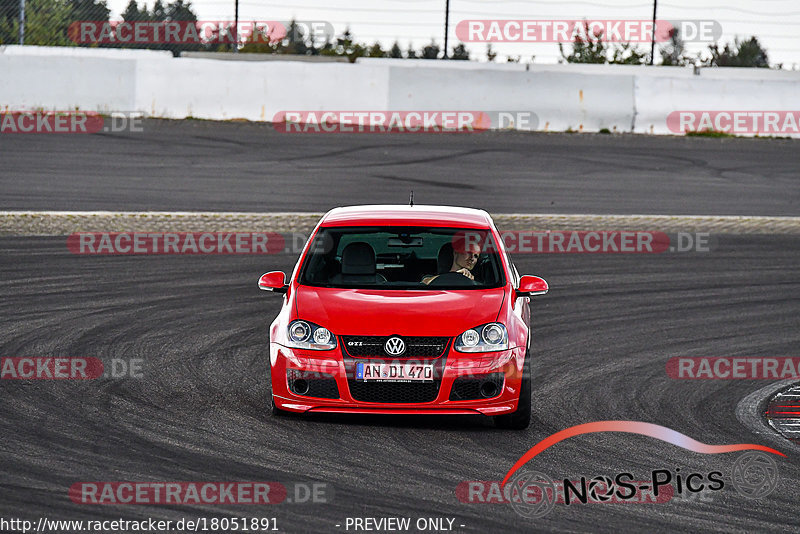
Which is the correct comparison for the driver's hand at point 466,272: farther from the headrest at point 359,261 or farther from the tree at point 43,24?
the tree at point 43,24

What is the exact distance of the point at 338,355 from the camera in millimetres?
7453

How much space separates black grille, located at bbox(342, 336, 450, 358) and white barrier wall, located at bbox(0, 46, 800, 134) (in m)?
15.2

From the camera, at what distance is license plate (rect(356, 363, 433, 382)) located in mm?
7379

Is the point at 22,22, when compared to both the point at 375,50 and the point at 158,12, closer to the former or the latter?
the point at 158,12

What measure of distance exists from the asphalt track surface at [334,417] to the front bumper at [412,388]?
0.55ft

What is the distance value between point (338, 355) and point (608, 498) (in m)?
2.03

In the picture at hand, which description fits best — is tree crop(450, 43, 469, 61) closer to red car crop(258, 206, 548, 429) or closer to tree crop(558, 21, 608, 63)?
tree crop(558, 21, 608, 63)

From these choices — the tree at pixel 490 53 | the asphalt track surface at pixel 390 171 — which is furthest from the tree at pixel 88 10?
the tree at pixel 490 53

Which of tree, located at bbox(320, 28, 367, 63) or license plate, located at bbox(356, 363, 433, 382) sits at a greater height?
tree, located at bbox(320, 28, 367, 63)

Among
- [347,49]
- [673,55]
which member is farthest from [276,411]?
[347,49]

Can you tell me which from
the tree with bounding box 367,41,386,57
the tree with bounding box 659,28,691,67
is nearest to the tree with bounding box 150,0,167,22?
the tree with bounding box 367,41,386,57

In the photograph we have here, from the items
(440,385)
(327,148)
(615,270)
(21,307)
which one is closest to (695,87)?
(327,148)

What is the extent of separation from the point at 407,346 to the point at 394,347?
0.08 meters

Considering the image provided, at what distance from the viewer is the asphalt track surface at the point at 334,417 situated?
601 cm
